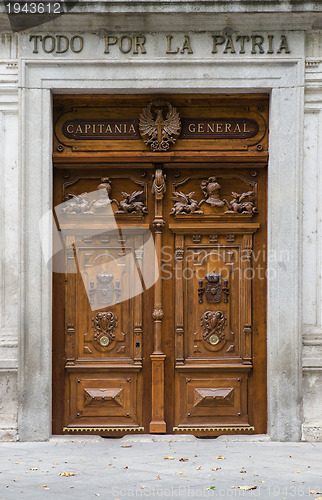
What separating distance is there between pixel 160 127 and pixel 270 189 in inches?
58.9

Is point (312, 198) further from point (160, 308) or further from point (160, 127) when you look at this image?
point (160, 308)

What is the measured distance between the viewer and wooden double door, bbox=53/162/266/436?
29.4ft

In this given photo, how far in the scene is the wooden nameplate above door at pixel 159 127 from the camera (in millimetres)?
8969

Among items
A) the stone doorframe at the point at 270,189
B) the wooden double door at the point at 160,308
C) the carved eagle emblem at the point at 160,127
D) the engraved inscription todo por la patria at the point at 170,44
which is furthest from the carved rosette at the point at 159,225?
the engraved inscription todo por la patria at the point at 170,44

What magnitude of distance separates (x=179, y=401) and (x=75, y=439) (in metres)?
1.29

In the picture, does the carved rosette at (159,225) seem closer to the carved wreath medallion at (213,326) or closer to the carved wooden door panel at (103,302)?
the carved wooden door panel at (103,302)

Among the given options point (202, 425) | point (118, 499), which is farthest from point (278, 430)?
point (118, 499)

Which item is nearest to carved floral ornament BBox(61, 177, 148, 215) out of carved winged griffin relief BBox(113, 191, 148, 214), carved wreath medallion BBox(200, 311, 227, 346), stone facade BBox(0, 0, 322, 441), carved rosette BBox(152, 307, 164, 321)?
carved winged griffin relief BBox(113, 191, 148, 214)

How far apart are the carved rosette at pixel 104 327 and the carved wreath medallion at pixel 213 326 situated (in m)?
1.06

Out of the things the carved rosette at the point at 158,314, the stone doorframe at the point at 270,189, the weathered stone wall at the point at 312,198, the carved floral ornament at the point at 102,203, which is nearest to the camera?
the stone doorframe at the point at 270,189

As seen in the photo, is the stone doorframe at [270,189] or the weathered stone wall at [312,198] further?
the weathered stone wall at [312,198]

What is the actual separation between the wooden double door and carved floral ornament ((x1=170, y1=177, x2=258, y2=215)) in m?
0.01

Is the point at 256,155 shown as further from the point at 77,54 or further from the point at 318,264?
the point at 77,54

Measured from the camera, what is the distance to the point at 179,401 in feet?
29.5
